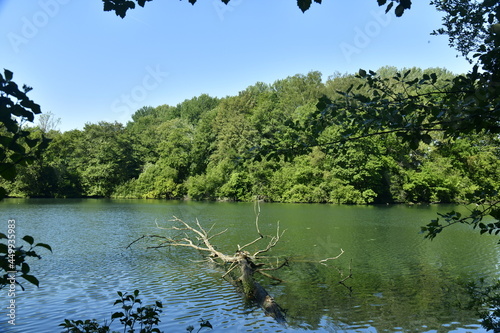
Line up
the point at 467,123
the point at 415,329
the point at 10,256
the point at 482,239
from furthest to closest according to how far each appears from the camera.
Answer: the point at 482,239
the point at 415,329
the point at 467,123
the point at 10,256

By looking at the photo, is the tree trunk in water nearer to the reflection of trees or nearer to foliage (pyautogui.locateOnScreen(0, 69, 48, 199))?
the reflection of trees

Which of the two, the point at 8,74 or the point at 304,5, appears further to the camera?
the point at 304,5

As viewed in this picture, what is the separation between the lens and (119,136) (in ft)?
197

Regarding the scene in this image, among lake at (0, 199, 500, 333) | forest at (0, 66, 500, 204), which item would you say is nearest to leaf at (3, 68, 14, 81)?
lake at (0, 199, 500, 333)

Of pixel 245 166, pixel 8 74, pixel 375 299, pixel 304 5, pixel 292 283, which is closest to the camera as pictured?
pixel 8 74

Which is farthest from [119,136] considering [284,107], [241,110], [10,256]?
[10,256]

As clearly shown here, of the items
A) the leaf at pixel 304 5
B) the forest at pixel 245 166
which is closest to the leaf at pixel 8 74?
the leaf at pixel 304 5

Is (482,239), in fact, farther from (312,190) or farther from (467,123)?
(312,190)

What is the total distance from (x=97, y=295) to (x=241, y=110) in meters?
54.1

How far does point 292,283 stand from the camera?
955cm

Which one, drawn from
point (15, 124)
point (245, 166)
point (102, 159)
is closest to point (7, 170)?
Result: point (15, 124)

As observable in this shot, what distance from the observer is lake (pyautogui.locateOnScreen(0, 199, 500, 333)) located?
6.95m

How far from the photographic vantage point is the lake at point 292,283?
695 centimetres

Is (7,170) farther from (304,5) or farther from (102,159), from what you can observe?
(102,159)
